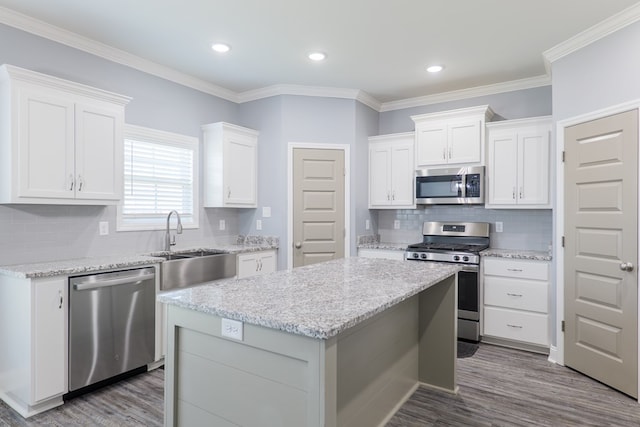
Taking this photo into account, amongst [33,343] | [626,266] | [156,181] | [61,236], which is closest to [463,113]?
[626,266]

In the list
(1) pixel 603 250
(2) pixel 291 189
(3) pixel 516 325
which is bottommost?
(3) pixel 516 325

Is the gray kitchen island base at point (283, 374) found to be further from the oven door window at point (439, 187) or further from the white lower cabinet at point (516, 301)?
the oven door window at point (439, 187)

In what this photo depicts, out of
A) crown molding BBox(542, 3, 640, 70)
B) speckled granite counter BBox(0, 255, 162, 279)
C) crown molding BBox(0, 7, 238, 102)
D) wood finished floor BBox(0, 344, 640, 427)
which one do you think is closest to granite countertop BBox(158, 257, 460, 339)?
wood finished floor BBox(0, 344, 640, 427)

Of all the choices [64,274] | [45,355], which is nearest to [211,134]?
[64,274]

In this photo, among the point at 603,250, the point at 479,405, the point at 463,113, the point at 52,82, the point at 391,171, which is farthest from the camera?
the point at 391,171

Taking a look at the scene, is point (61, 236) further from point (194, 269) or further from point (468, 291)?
point (468, 291)

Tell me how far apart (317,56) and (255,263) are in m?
2.24

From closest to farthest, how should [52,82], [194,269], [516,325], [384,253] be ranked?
1. [52,82]
2. [194,269]
3. [516,325]
4. [384,253]

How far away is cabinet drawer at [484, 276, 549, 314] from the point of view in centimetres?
367

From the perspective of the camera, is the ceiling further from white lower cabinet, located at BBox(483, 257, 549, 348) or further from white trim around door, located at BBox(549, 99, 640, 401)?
white lower cabinet, located at BBox(483, 257, 549, 348)

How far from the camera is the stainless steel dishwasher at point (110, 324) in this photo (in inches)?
106

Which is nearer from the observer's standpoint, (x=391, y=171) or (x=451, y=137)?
(x=451, y=137)

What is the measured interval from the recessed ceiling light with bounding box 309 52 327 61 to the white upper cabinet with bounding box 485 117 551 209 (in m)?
1.94

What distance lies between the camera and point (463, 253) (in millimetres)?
4020
